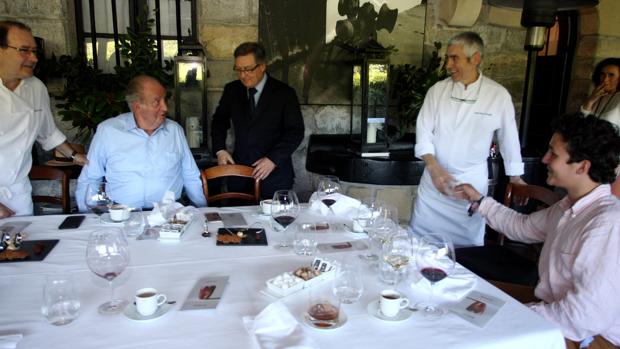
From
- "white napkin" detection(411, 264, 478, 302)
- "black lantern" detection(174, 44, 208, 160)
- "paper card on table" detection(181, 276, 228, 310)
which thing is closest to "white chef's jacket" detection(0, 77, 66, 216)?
"black lantern" detection(174, 44, 208, 160)

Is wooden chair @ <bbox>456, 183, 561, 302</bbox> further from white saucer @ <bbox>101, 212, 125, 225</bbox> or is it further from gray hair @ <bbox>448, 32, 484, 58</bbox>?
white saucer @ <bbox>101, 212, 125, 225</bbox>

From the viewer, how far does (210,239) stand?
1791 millimetres

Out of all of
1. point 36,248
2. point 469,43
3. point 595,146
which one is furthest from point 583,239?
point 36,248

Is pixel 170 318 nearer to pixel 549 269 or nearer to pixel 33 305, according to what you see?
pixel 33 305

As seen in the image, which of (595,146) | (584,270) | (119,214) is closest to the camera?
(584,270)

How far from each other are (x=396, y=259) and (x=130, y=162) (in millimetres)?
1566

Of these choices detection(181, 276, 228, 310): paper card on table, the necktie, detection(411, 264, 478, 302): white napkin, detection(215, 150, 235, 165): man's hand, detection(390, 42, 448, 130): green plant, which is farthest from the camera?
detection(390, 42, 448, 130): green plant

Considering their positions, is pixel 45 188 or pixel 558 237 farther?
pixel 45 188

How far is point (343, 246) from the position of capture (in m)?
1.72

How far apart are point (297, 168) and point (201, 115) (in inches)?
45.7

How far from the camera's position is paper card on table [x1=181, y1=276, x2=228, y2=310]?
1.24 meters

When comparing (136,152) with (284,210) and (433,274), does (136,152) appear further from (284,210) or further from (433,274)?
(433,274)

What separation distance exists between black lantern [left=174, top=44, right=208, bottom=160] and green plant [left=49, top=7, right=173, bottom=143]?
6.2 inches

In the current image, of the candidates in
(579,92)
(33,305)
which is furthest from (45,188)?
(579,92)
